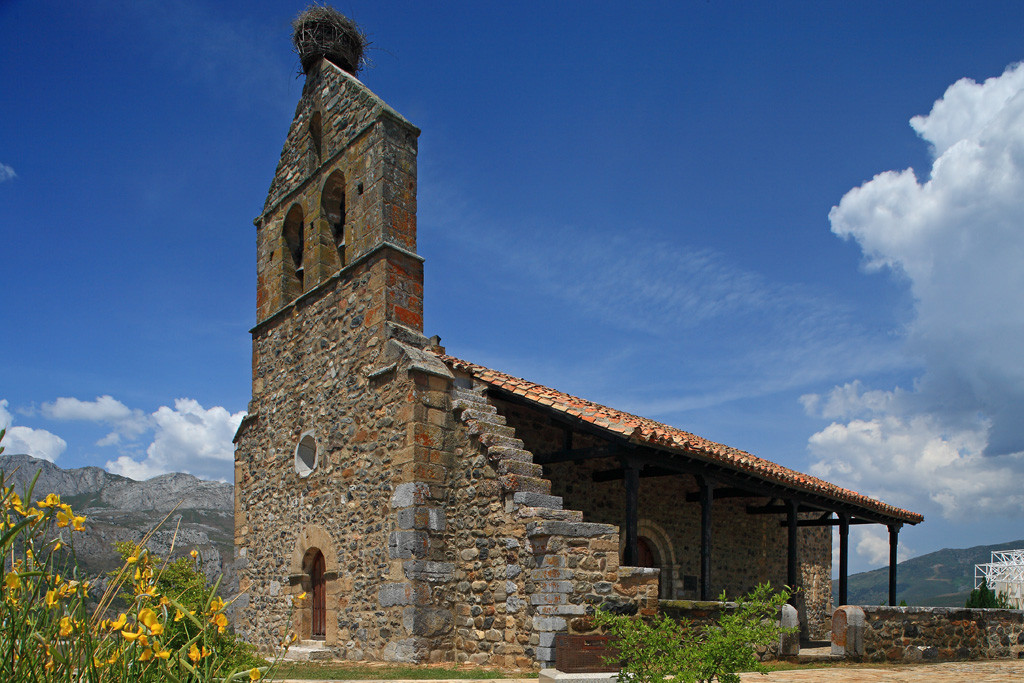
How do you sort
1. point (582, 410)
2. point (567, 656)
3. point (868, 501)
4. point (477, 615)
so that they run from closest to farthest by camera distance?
point (567, 656) → point (477, 615) → point (582, 410) → point (868, 501)

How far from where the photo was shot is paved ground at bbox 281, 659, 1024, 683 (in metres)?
7.75

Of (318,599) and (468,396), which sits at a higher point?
(468,396)

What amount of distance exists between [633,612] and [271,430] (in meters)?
7.79

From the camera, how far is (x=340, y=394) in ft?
38.6

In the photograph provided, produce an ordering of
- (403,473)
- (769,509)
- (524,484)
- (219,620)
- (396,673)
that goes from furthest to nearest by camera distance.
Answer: (769,509), (403,473), (524,484), (396,673), (219,620)

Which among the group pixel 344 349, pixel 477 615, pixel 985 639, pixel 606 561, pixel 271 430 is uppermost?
pixel 344 349

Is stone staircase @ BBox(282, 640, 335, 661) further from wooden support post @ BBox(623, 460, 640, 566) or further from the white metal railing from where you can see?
the white metal railing

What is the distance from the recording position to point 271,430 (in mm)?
13555

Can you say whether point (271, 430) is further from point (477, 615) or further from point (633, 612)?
point (633, 612)

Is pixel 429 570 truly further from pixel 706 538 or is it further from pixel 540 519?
pixel 706 538

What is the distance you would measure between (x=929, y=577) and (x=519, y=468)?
12892 cm

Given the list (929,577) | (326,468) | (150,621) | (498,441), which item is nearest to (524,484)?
(498,441)

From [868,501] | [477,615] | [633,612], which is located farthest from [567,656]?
[868,501]

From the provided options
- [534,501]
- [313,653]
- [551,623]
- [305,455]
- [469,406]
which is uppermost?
[469,406]
